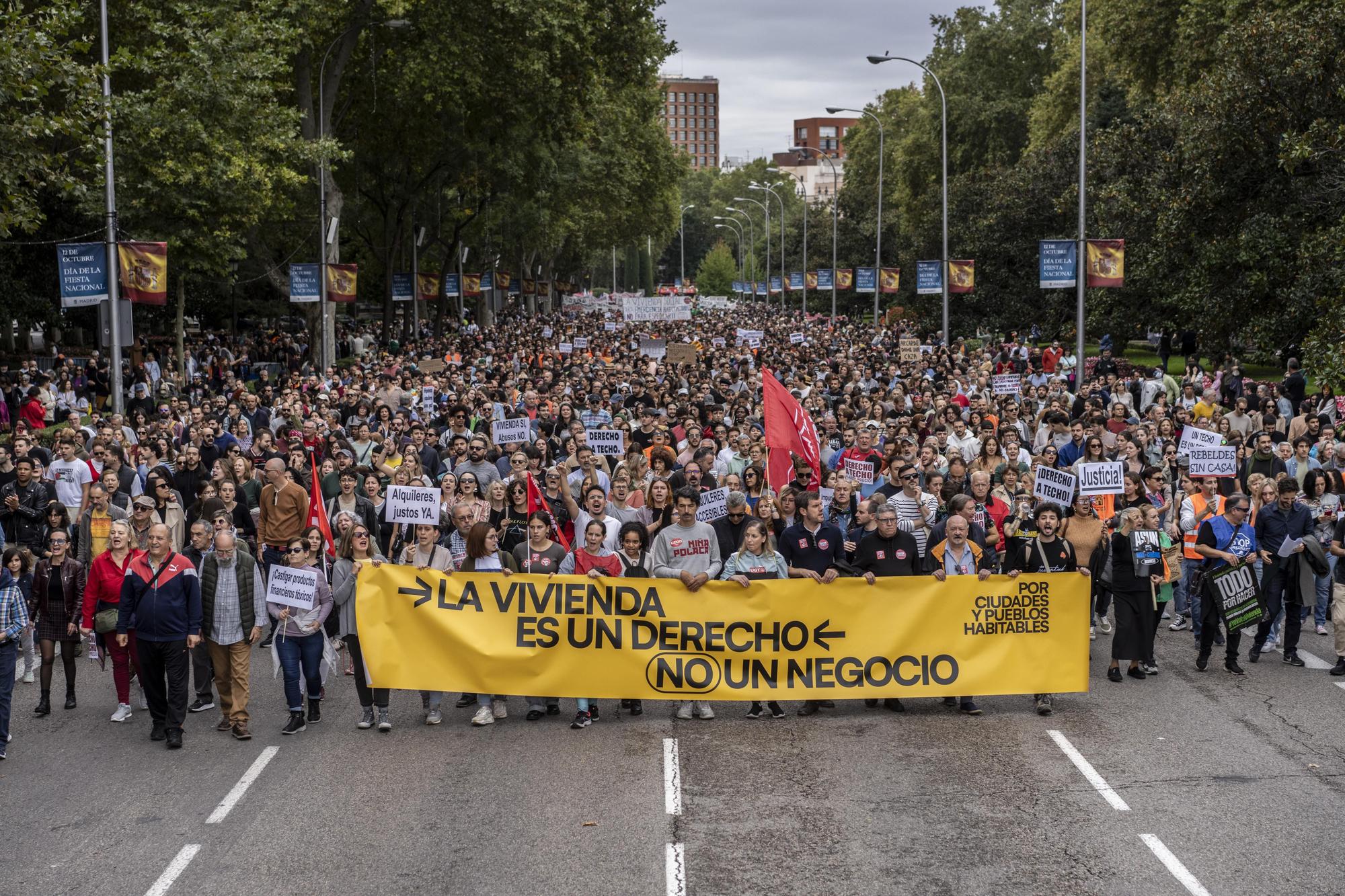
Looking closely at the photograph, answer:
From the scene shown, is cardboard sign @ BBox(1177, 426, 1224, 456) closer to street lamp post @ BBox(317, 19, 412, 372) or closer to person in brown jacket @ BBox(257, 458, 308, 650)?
person in brown jacket @ BBox(257, 458, 308, 650)

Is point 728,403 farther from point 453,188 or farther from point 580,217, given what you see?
point 580,217

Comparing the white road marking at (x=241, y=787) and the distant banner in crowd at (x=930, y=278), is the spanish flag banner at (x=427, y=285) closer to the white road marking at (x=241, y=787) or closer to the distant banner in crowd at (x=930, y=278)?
the distant banner in crowd at (x=930, y=278)

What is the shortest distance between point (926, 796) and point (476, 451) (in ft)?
26.0

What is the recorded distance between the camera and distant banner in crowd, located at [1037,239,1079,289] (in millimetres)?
30094

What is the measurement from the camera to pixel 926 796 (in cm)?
923

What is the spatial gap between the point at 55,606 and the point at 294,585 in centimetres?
242

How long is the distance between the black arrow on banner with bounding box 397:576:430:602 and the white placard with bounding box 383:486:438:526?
1.78m

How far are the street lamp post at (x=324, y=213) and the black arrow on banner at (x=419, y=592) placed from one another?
2244 centimetres

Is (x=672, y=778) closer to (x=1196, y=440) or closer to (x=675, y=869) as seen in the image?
(x=675, y=869)

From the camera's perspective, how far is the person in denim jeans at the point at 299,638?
1083 cm

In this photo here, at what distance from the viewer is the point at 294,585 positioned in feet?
35.0

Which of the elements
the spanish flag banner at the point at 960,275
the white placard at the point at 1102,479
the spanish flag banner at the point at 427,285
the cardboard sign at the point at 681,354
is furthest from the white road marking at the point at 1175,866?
the spanish flag banner at the point at 427,285

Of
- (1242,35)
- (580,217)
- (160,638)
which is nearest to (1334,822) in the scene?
(160,638)

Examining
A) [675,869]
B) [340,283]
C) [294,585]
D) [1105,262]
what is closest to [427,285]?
[340,283]
